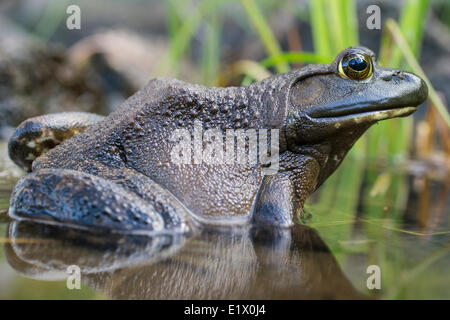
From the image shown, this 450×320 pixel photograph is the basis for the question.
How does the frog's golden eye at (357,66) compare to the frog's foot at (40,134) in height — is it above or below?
above

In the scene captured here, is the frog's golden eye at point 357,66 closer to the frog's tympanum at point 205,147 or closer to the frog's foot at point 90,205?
the frog's tympanum at point 205,147

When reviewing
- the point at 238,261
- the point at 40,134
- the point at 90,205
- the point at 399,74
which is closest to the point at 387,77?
the point at 399,74

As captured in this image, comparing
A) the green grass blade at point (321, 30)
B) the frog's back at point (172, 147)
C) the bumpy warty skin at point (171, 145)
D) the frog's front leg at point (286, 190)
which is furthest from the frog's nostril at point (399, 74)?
the green grass blade at point (321, 30)

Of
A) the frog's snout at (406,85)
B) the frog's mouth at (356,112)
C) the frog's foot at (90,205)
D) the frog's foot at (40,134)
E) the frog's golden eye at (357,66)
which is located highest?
the frog's golden eye at (357,66)

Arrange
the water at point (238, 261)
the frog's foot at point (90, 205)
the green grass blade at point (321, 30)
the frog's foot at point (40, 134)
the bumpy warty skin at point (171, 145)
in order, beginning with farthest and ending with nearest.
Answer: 1. the green grass blade at point (321, 30)
2. the frog's foot at point (40, 134)
3. the bumpy warty skin at point (171, 145)
4. the frog's foot at point (90, 205)
5. the water at point (238, 261)

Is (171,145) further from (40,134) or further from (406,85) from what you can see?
(406,85)

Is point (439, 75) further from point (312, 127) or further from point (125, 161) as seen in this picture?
point (125, 161)

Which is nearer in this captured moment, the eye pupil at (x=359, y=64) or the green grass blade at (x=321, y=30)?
the eye pupil at (x=359, y=64)

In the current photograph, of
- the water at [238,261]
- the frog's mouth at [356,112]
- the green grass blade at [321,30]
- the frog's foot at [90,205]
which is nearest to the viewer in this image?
the water at [238,261]
